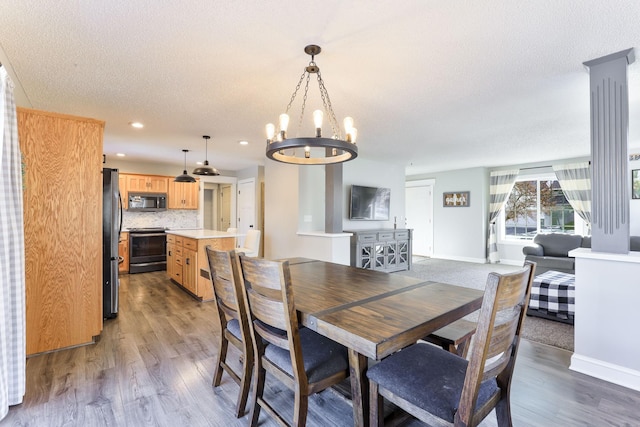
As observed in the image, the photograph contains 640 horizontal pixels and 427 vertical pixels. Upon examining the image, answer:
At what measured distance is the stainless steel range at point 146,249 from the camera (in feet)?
18.9

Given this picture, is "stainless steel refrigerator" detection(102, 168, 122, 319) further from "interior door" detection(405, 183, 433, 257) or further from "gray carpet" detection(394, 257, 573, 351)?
"interior door" detection(405, 183, 433, 257)

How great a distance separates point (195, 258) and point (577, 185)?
712cm

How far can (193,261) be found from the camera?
163 inches

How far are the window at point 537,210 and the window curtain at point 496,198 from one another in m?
0.26

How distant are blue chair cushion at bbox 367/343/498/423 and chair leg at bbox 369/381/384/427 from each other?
0.05m

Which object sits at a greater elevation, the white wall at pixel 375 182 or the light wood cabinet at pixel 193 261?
the white wall at pixel 375 182

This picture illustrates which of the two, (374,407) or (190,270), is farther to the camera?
(190,270)

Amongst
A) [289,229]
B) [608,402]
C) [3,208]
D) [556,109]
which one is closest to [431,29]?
[556,109]

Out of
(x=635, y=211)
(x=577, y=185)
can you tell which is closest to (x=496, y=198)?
(x=577, y=185)

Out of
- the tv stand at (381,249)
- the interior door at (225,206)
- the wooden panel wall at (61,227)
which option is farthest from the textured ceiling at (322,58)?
the interior door at (225,206)

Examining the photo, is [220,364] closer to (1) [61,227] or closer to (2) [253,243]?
(1) [61,227]

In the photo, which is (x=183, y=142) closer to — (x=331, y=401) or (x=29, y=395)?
(x=29, y=395)

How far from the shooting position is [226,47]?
6.79 feet

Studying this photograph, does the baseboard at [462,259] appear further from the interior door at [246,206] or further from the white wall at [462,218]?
the interior door at [246,206]
